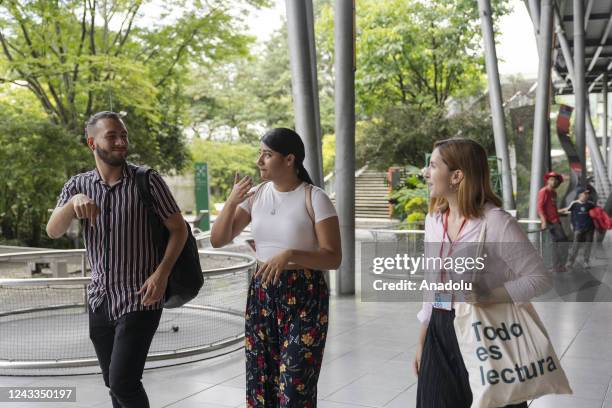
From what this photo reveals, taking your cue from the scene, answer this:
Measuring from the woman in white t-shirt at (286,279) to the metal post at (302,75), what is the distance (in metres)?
6.00

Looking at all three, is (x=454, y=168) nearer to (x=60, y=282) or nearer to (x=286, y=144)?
(x=286, y=144)

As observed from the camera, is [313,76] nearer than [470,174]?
No

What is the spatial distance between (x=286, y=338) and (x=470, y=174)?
1135 millimetres

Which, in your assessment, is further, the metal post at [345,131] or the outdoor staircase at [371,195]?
the outdoor staircase at [371,195]

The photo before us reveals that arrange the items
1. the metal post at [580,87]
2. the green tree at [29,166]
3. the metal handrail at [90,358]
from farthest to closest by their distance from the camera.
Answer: the metal post at [580,87], the green tree at [29,166], the metal handrail at [90,358]

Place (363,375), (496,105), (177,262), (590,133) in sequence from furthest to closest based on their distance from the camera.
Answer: (590,133) < (496,105) < (363,375) < (177,262)

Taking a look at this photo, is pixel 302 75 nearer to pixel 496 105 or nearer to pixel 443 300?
pixel 443 300

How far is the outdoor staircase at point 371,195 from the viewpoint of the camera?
3189 centimetres

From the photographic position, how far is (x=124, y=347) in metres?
3.24

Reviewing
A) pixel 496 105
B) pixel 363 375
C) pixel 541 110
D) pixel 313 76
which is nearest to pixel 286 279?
pixel 363 375

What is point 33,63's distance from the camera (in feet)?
49.0

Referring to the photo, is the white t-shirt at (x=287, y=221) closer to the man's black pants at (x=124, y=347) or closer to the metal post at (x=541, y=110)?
the man's black pants at (x=124, y=347)

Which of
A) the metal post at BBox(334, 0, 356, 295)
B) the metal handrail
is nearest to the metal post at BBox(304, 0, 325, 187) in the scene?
the metal post at BBox(334, 0, 356, 295)

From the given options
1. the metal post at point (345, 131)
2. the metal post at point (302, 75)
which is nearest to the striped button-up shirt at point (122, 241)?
the metal post at point (302, 75)
